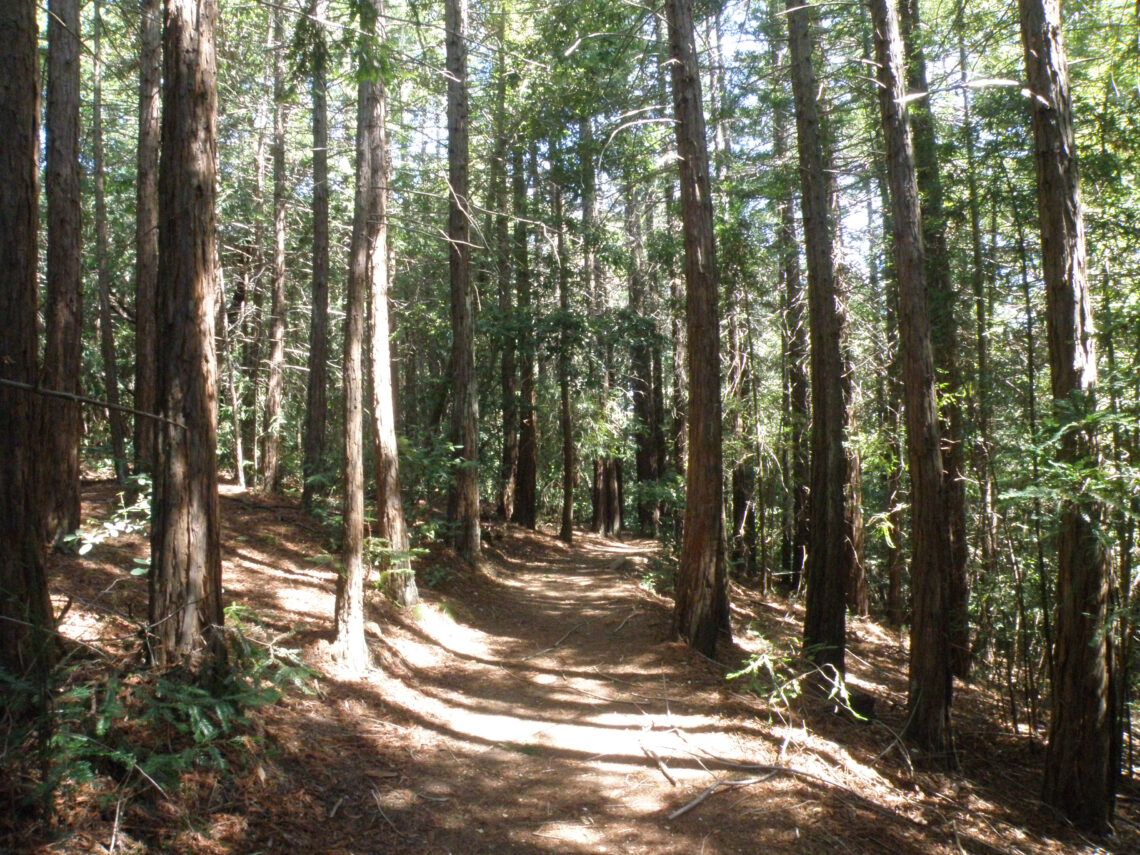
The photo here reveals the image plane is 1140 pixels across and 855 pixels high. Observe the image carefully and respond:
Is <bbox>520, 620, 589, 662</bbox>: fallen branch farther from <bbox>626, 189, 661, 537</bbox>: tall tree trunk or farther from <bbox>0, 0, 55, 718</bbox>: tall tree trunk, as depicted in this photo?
<bbox>626, 189, 661, 537</bbox>: tall tree trunk

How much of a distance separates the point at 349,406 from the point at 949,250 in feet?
33.2

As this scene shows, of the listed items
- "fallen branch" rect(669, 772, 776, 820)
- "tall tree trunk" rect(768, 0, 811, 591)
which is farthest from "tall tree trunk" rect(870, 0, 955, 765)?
"tall tree trunk" rect(768, 0, 811, 591)

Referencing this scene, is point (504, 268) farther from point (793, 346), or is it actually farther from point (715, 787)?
point (715, 787)

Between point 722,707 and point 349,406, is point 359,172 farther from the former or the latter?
point 722,707

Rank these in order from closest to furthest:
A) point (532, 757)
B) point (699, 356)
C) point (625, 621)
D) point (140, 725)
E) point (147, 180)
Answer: point (140, 725) → point (532, 757) → point (699, 356) → point (147, 180) → point (625, 621)

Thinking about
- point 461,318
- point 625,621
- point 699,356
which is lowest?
point 625,621

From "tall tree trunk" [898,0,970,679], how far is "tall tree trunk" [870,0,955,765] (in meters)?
3.39

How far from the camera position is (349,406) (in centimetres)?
759

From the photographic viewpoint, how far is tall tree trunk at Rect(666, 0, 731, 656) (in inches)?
348

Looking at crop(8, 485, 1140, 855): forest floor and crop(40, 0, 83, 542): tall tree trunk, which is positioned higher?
crop(40, 0, 83, 542): tall tree trunk

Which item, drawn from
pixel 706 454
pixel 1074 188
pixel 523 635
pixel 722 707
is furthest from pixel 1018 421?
pixel 523 635

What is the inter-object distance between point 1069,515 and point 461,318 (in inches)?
378

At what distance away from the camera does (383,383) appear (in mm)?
9477

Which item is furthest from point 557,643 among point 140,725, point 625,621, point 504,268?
point 504,268
